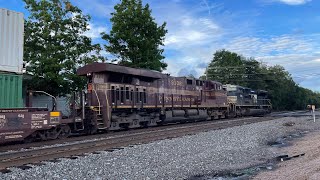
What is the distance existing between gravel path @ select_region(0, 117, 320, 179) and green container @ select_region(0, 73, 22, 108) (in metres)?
4.86

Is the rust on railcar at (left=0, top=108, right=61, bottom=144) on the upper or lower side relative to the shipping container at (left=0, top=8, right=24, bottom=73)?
Answer: lower

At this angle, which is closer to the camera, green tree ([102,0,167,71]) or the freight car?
the freight car

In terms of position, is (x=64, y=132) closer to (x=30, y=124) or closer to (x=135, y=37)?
(x=30, y=124)

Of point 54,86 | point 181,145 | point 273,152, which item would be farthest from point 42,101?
point 273,152

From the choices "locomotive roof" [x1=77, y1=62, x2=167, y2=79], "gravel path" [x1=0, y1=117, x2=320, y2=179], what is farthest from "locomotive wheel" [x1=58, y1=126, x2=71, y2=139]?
"gravel path" [x1=0, y1=117, x2=320, y2=179]

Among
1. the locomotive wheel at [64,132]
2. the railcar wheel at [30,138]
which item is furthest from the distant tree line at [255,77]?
the railcar wheel at [30,138]

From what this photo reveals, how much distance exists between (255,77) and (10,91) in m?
67.5

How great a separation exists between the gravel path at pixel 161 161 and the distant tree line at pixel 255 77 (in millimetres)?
58688

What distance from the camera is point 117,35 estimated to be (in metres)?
31.9

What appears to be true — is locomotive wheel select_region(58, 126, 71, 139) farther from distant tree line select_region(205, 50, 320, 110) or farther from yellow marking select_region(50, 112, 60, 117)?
distant tree line select_region(205, 50, 320, 110)

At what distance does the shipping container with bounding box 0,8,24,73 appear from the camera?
43.4 feet

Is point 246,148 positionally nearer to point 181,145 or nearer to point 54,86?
point 181,145

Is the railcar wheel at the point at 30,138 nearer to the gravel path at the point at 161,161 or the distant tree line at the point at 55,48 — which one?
the gravel path at the point at 161,161

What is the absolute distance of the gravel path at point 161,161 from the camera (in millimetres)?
7746
